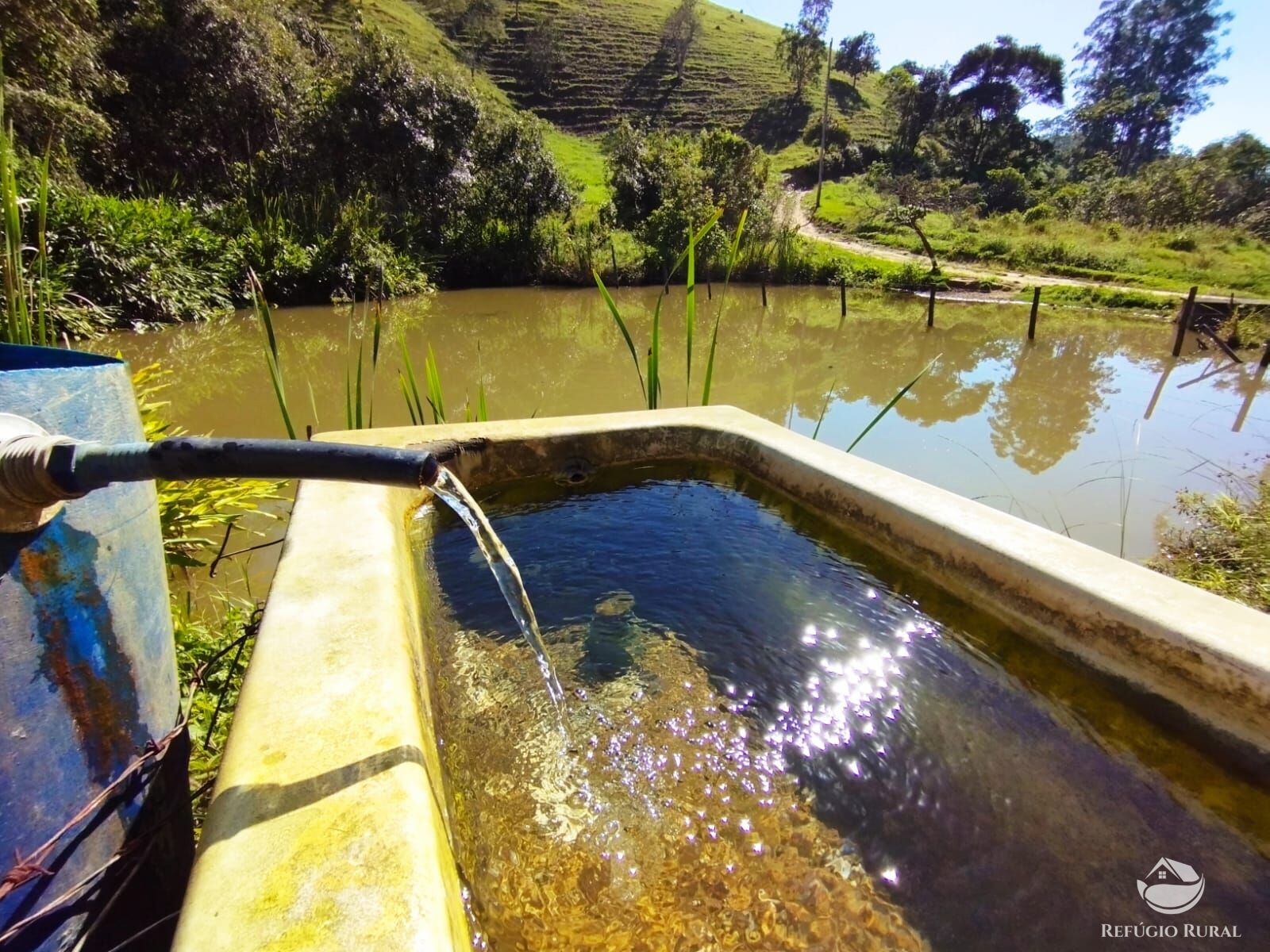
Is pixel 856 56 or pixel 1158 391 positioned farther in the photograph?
pixel 856 56

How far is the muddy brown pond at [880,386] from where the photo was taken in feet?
17.3

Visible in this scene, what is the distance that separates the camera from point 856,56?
47750mm

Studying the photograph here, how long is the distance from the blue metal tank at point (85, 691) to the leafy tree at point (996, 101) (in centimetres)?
3889

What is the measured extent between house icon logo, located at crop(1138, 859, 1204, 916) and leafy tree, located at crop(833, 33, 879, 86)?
5656 cm

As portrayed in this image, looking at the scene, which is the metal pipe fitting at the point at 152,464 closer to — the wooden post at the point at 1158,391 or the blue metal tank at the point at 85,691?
the blue metal tank at the point at 85,691

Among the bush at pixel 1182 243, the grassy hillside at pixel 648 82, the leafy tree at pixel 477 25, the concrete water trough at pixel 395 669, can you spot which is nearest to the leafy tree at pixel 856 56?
the grassy hillside at pixel 648 82

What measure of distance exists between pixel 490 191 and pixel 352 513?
48.4 feet

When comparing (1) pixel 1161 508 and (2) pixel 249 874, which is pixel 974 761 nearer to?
(2) pixel 249 874

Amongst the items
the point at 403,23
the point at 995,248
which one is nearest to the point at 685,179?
the point at 995,248

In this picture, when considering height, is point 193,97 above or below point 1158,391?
above

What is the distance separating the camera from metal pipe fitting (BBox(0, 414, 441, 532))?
651 mm

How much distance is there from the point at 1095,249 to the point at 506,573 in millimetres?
22820

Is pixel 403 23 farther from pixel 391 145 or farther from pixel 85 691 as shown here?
pixel 85 691

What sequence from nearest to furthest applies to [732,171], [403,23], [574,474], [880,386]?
[574,474] → [880,386] → [732,171] → [403,23]
